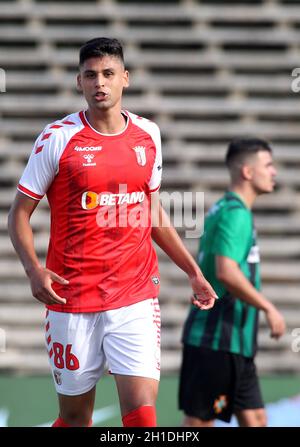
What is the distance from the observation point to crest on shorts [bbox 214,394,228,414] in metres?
5.43

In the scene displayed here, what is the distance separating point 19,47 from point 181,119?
185 centimetres

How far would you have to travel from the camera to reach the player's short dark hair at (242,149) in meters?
5.85

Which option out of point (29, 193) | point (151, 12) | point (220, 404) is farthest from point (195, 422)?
point (151, 12)

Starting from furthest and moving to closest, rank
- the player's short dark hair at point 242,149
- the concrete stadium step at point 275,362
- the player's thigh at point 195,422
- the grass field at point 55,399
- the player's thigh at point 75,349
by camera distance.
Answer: the concrete stadium step at point 275,362
the grass field at point 55,399
the player's short dark hair at point 242,149
the player's thigh at point 195,422
the player's thigh at point 75,349

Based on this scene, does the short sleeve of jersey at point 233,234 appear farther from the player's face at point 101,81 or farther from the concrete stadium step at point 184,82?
the concrete stadium step at point 184,82

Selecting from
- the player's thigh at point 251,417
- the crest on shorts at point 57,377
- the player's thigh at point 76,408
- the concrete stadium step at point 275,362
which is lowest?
the concrete stadium step at point 275,362

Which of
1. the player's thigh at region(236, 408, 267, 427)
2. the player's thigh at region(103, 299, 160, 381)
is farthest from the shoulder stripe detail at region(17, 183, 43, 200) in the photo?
the player's thigh at region(236, 408, 267, 427)

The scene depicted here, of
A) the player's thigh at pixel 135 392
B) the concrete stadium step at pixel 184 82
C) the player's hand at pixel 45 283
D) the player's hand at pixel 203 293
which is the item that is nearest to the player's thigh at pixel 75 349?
the player's thigh at pixel 135 392

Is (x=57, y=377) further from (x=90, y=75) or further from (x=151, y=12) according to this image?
(x=151, y=12)

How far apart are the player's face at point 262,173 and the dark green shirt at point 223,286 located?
0.20 metres

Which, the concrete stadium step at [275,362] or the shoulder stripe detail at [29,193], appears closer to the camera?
the shoulder stripe detail at [29,193]

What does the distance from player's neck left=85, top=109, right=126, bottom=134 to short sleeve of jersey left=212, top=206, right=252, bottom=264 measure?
1296 mm

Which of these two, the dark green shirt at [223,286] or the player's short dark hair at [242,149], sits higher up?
the player's short dark hair at [242,149]

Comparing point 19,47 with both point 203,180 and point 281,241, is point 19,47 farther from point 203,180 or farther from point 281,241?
point 281,241
